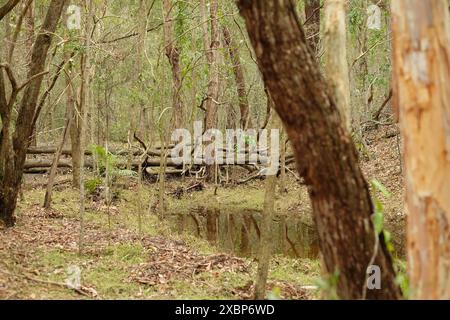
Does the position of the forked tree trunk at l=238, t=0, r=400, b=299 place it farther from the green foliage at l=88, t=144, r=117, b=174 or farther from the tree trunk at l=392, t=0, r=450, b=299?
the green foliage at l=88, t=144, r=117, b=174

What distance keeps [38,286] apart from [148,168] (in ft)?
44.4

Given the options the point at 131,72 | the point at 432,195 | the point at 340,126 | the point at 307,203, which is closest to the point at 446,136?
the point at 432,195

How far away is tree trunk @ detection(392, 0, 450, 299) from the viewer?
3568mm

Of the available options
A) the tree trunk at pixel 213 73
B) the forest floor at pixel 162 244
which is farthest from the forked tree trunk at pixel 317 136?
the tree trunk at pixel 213 73

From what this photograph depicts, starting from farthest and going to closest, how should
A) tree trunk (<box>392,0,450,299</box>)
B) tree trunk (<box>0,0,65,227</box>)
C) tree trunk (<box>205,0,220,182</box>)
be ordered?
tree trunk (<box>205,0,220,182</box>) → tree trunk (<box>0,0,65,227</box>) → tree trunk (<box>392,0,450,299</box>)

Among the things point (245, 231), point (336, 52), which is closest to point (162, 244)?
point (245, 231)

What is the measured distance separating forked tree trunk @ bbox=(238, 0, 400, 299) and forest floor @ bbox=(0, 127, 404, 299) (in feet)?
1.12

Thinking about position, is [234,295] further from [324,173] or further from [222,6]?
[222,6]

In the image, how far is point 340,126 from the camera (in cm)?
391

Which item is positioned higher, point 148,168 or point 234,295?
point 148,168

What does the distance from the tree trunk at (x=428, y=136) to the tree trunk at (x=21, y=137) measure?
7.30 meters

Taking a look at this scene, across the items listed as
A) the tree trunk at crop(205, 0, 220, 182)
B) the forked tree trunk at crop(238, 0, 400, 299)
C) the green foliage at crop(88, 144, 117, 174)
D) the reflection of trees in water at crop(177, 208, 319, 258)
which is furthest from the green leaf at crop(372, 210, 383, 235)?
the tree trunk at crop(205, 0, 220, 182)

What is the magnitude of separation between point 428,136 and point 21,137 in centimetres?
779

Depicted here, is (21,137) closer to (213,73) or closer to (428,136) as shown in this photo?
(428,136)
